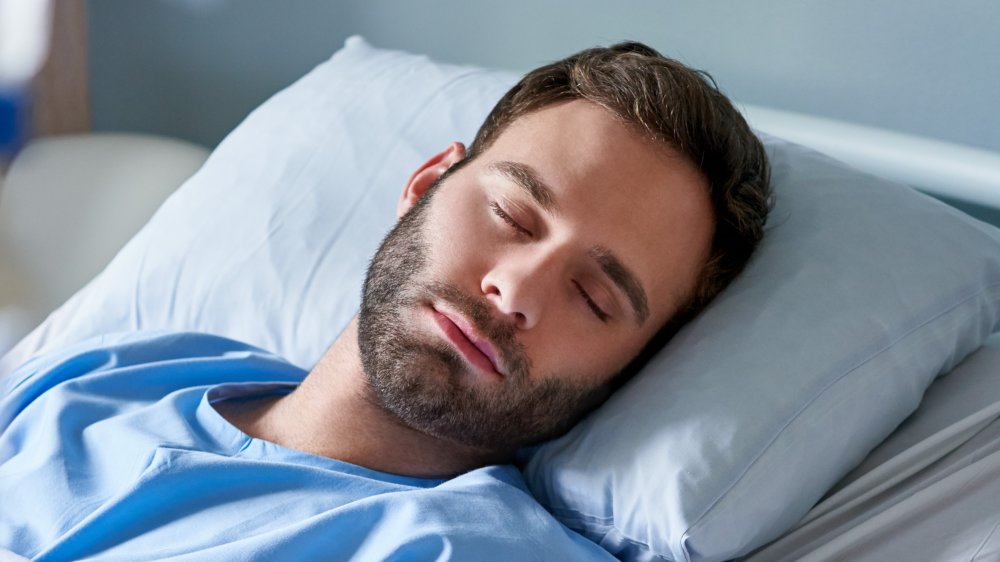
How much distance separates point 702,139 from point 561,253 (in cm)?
22

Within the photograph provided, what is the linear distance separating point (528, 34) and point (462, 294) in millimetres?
893

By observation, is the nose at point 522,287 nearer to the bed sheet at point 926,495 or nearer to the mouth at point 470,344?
the mouth at point 470,344

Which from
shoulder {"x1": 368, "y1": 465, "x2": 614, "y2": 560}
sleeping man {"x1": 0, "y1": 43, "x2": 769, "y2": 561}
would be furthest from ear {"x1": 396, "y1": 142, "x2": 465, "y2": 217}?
shoulder {"x1": 368, "y1": 465, "x2": 614, "y2": 560}

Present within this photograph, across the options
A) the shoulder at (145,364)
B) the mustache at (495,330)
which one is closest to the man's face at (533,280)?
the mustache at (495,330)

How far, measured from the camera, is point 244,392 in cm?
123

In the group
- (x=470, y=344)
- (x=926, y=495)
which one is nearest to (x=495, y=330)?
(x=470, y=344)

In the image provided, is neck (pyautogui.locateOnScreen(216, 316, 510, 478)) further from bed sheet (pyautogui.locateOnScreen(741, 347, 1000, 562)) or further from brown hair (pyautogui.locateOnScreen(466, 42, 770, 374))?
bed sheet (pyautogui.locateOnScreen(741, 347, 1000, 562))

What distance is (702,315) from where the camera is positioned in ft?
3.59

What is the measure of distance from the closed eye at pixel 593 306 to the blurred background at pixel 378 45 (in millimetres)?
472

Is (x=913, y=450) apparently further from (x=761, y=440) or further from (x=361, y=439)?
(x=361, y=439)

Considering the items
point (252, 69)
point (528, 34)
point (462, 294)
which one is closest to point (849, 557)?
point (462, 294)

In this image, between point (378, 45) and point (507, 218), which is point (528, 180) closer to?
point (507, 218)

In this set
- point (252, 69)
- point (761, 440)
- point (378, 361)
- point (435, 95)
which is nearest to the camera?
point (761, 440)

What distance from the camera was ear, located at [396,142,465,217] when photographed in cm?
123
